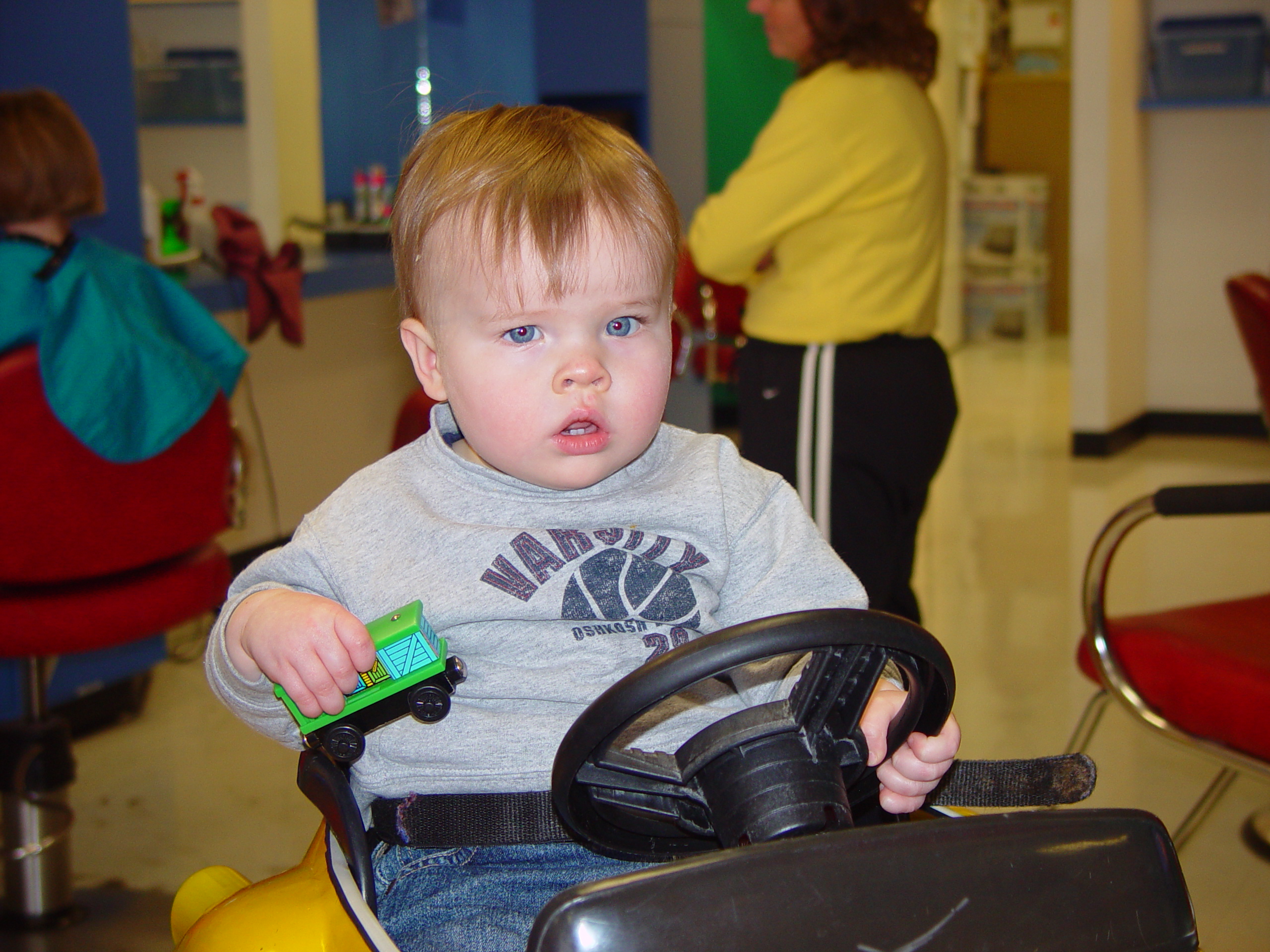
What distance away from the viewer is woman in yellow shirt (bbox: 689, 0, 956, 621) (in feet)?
7.25

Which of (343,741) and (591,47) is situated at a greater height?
(591,47)

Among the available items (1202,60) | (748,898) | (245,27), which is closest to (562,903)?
(748,898)

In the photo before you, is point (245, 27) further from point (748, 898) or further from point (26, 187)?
point (748, 898)

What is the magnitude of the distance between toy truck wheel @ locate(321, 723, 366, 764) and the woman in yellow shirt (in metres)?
1.43

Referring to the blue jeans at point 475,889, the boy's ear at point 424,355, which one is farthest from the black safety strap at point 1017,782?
the boy's ear at point 424,355

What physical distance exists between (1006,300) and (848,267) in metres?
6.16

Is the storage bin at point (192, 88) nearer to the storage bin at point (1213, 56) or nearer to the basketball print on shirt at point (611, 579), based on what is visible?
the basketball print on shirt at point (611, 579)

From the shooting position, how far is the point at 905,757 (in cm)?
95

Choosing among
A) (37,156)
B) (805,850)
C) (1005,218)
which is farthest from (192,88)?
(1005,218)

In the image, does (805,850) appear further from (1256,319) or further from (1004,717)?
(1004,717)

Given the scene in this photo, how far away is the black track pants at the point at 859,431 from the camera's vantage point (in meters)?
2.27

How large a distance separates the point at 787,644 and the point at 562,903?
202 millimetres

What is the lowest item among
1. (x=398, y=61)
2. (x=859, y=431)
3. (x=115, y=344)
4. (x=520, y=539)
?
(x=859, y=431)

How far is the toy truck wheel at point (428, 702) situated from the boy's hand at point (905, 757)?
294 millimetres
